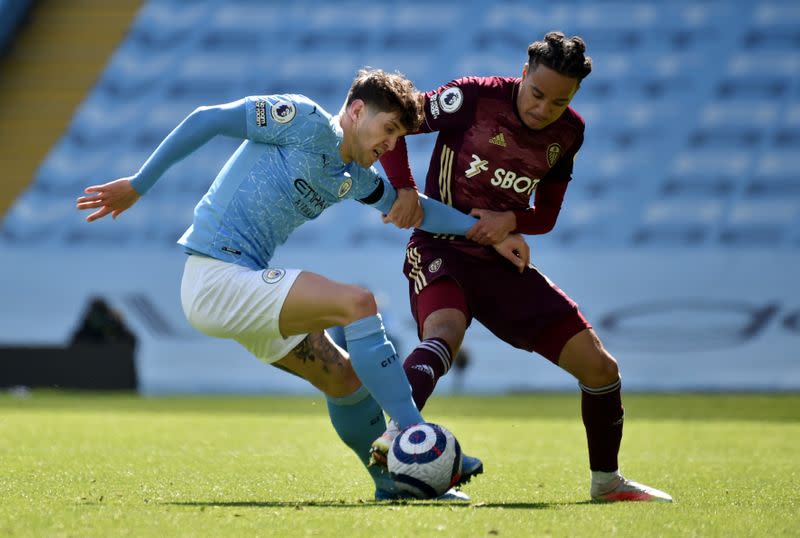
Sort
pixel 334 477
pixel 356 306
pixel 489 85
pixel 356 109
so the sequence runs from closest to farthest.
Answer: pixel 356 306
pixel 356 109
pixel 489 85
pixel 334 477

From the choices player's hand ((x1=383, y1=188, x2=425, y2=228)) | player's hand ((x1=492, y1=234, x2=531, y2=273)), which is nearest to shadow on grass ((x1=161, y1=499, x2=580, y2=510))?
player's hand ((x1=492, y1=234, x2=531, y2=273))

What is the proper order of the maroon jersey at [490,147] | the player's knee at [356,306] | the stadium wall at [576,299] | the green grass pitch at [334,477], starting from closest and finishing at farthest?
the green grass pitch at [334,477] → the player's knee at [356,306] → the maroon jersey at [490,147] → the stadium wall at [576,299]

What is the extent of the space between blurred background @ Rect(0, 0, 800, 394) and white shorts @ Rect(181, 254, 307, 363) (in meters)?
10.6

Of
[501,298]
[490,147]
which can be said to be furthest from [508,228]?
[490,147]

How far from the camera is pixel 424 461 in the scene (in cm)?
434

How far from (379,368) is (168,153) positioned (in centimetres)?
112

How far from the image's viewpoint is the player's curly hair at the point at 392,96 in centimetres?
462

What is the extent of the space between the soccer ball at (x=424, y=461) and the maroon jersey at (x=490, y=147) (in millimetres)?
1176

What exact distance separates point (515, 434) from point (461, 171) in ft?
13.2

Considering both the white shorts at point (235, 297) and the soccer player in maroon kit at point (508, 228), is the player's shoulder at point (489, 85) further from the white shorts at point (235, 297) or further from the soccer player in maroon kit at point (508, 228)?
the white shorts at point (235, 297)

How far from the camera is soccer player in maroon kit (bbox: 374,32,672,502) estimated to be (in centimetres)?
505

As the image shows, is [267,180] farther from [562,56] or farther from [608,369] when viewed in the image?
[608,369]

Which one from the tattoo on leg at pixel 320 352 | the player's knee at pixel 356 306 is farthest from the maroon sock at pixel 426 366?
the player's knee at pixel 356 306

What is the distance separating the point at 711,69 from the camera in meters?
16.5
